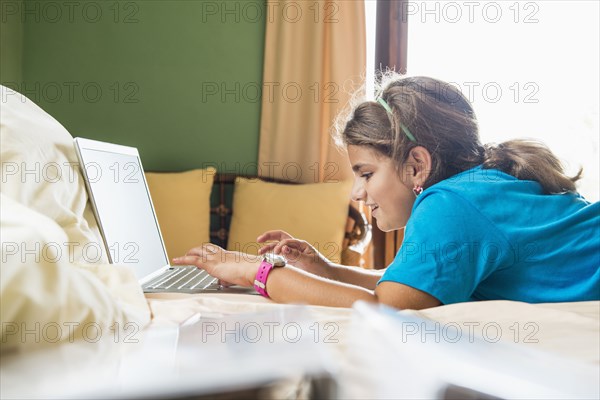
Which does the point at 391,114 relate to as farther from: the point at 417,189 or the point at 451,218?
the point at 451,218

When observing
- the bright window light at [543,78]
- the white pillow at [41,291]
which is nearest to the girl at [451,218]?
the white pillow at [41,291]

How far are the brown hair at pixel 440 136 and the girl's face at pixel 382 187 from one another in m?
0.02

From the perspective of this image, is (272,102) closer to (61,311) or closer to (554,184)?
(554,184)

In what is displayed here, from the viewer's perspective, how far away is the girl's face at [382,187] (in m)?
1.39

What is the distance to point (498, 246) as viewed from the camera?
109cm

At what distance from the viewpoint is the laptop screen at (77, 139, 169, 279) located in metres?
1.19

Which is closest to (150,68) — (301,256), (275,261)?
(301,256)

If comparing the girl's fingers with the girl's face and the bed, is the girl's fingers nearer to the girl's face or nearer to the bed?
the girl's face

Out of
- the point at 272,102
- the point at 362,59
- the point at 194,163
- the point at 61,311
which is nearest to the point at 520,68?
the point at 362,59

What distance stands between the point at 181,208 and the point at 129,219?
140 cm

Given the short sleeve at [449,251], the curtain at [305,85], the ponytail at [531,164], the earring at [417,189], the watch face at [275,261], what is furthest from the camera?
the curtain at [305,85]

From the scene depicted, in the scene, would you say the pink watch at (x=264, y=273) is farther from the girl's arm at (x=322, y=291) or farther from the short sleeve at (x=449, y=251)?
the short sleeve at (x=449, y=251)

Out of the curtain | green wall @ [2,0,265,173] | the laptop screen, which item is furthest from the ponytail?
green wall @ [2,0,265,173]

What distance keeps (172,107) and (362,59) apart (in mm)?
1019
